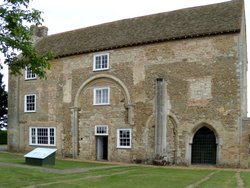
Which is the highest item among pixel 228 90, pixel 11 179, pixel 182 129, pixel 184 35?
pixel 184 35

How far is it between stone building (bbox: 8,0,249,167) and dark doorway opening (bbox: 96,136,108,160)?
0.09 metres

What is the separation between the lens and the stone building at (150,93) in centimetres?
2334

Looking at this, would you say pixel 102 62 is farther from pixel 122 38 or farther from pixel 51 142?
pixel 51 142

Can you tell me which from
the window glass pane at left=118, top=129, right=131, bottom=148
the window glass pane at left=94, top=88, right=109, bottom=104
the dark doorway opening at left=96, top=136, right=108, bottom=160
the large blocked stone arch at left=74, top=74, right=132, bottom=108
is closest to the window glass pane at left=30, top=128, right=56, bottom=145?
the large blocked stone arch at left=74, top=74, right=132, bottom=108

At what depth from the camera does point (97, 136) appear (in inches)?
1117

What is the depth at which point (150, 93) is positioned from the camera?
84.7 feet

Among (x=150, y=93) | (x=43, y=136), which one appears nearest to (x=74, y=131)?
(x=43, y=136)

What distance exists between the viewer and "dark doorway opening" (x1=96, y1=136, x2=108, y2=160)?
28452 millimetres

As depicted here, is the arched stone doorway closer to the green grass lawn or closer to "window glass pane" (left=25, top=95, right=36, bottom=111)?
the green grass lawn

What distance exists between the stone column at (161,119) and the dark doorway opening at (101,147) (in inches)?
228

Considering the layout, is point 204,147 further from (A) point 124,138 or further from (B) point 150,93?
(A) point 124,138

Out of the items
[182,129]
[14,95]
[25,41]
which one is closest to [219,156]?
[182,129]

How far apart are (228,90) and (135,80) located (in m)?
7.03

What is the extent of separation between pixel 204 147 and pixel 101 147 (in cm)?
867
